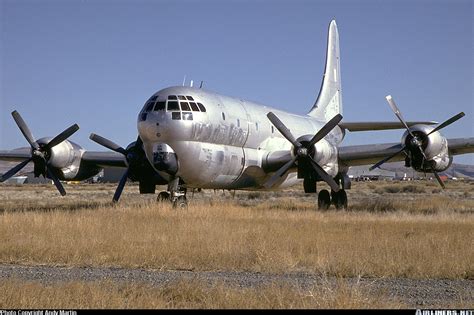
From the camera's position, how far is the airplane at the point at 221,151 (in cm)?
2314

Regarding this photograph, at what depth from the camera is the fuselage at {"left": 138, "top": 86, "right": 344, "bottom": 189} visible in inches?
902

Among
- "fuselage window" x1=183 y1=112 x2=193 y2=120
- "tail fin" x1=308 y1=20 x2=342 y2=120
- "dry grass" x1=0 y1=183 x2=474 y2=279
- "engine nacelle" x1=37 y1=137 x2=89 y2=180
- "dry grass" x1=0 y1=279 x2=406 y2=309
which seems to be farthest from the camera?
"tail fin" x1=308 y1=20 x2=342 y2=120

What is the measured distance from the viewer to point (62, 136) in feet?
89.2

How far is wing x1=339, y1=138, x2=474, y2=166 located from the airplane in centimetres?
4

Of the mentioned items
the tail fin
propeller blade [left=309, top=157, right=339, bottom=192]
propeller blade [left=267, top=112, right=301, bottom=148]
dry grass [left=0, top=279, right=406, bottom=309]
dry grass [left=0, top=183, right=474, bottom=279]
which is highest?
the tail fin

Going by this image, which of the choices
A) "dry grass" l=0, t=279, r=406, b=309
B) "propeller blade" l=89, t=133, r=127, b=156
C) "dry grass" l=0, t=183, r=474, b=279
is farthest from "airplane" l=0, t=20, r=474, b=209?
"dry grass" l=0, t=279, r=406, b=309

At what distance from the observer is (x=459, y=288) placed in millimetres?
10375

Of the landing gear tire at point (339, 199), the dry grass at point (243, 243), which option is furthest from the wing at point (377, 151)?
the dry grass at point (243, 243)

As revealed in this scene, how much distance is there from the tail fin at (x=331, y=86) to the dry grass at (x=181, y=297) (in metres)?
29.3

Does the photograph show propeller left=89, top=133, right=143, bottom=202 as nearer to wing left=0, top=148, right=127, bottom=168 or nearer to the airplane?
the airplane

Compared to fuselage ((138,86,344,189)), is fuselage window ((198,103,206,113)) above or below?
above

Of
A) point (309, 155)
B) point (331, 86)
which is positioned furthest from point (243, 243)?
point (331, 86)

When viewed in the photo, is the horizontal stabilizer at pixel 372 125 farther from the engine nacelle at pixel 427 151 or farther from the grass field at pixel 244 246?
the grass field at pixel 244 246

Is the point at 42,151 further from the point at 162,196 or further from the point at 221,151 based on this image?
A: the point at 221,151
